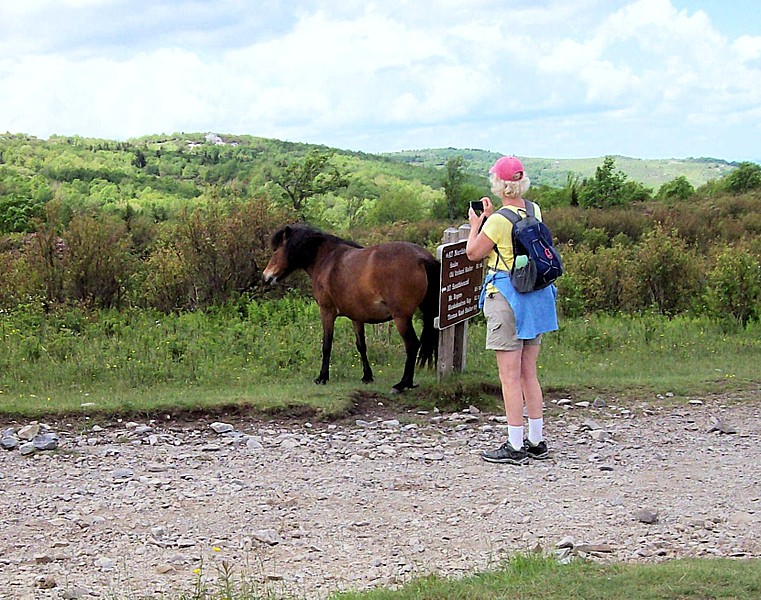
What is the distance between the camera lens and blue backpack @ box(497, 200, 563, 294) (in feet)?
22.1

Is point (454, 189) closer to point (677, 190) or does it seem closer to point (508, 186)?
point (677, 190)

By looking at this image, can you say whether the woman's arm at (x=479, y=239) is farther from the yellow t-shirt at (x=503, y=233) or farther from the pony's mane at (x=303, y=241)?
the pony's mane at (x=303, y=241)

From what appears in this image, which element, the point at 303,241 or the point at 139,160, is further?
the point at 139,160

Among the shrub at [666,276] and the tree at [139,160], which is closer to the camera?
the shrub at [666,276]

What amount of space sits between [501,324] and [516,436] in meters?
0.95

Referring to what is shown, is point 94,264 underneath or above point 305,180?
underneath

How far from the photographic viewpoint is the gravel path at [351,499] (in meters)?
5.29

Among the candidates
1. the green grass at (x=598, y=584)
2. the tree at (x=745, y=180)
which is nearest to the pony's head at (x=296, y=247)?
the green grass at (x=598, y=584)

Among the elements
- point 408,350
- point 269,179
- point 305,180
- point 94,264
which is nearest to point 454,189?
point 269,179

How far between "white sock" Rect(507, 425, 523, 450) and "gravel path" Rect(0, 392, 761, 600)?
0.19m

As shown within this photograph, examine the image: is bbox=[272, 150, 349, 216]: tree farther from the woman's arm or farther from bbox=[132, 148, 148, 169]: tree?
bbox=[132, 148, 148, 169]: tree

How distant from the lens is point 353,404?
9180mm

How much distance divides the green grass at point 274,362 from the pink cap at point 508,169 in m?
3.14

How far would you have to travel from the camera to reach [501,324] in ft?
23.0
